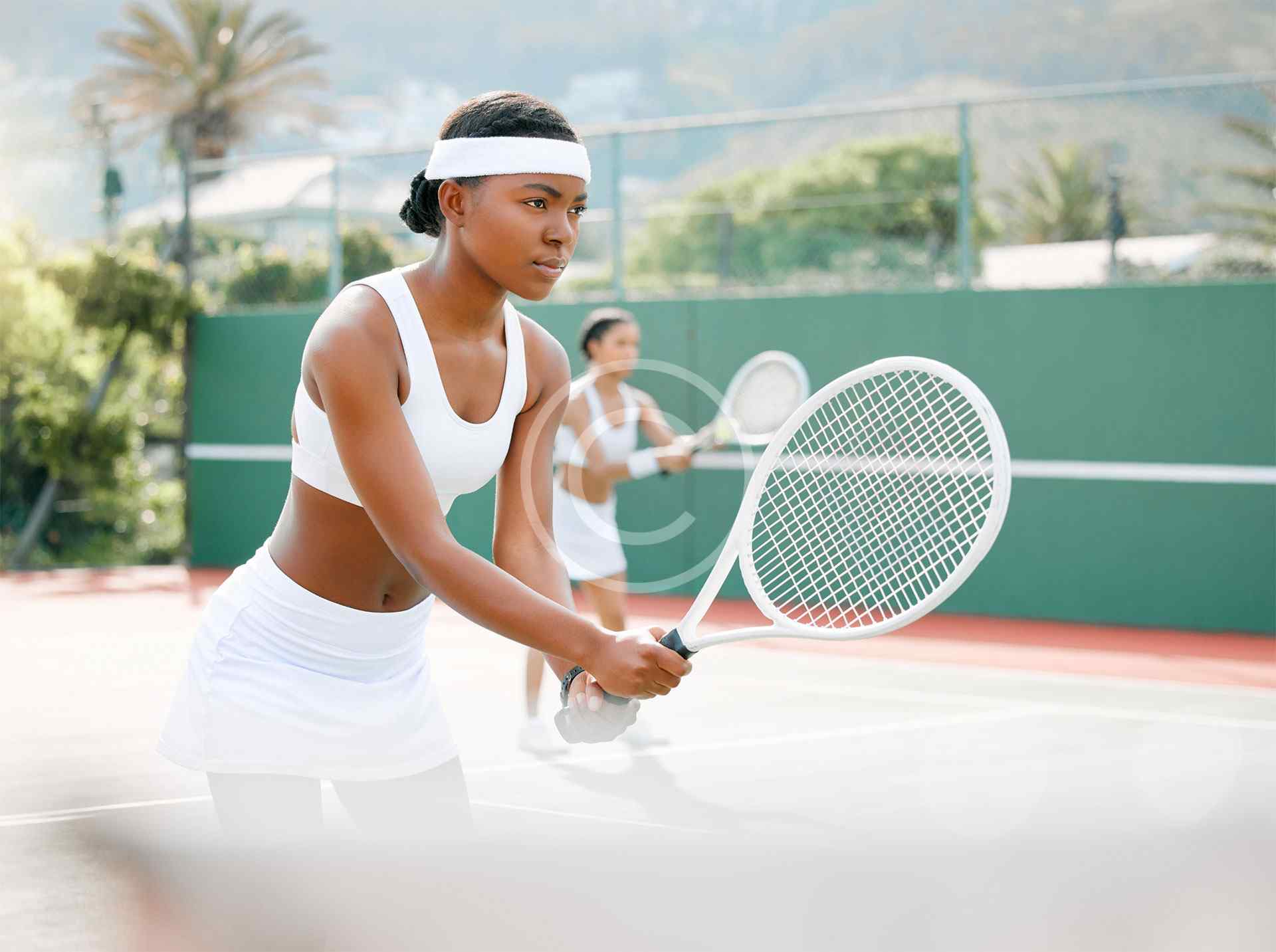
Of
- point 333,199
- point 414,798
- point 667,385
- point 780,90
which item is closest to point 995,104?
point 667,385

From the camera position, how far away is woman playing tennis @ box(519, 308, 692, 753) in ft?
22.1

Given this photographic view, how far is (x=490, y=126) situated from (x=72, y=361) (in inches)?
608

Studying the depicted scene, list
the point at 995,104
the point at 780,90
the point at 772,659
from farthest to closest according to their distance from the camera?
1. the point at 780,90
2. the point at 995,104
3. the point at 772,659

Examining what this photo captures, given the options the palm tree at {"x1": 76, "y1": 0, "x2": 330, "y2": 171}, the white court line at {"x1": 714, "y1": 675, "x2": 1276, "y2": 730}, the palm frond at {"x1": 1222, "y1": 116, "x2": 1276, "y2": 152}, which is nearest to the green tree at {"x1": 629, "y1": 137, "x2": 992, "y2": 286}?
the palm frond at {"x1": 1222, "y1": 116, "x2": 1276, "y2": 152}

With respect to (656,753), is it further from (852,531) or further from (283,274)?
(283,274)

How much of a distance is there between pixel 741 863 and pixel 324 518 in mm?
2290

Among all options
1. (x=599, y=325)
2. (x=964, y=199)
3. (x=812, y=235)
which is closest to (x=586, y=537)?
(x=599, y=325)

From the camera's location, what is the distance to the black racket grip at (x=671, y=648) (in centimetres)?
272

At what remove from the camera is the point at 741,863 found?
15.5 feet

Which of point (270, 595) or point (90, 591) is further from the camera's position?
point (90, 591)

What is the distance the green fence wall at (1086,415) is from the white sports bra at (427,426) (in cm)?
752

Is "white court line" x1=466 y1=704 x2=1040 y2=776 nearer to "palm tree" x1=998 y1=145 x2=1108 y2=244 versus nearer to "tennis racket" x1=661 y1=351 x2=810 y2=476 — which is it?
"tennis racket" x1=661 y1=351 x2=810 y2=476

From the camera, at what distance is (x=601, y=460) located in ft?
23.0

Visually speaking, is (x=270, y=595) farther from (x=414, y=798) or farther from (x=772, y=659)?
(x=772, y=659)
